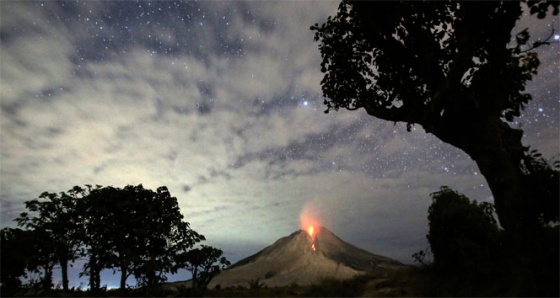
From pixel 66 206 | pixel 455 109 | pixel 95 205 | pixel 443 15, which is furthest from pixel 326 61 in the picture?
pixel 66 206

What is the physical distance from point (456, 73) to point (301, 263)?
33314 millimetres

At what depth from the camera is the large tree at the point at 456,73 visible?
36.2 feet

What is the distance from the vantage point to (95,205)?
862 inches

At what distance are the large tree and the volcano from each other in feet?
77.5

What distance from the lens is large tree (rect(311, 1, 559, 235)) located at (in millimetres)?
11039

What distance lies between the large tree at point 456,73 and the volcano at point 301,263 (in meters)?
23.6

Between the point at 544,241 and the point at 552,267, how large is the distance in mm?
758

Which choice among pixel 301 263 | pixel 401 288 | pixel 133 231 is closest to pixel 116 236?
pixel 133 231

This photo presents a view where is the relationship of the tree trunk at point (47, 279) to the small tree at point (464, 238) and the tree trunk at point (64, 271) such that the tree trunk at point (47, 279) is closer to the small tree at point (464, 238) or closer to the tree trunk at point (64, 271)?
the tree trunk at point (64, 271)

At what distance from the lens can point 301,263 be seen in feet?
130

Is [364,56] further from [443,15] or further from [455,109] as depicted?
[455,109]

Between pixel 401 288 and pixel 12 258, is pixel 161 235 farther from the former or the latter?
pixel 401 288

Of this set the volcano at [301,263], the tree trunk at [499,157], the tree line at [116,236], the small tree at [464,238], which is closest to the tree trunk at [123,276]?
the tree line at [116,236]

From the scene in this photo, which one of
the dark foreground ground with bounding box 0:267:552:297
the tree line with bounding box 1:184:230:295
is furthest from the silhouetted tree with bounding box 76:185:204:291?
the dark foreground ground with bounding box 0:267:552:297
